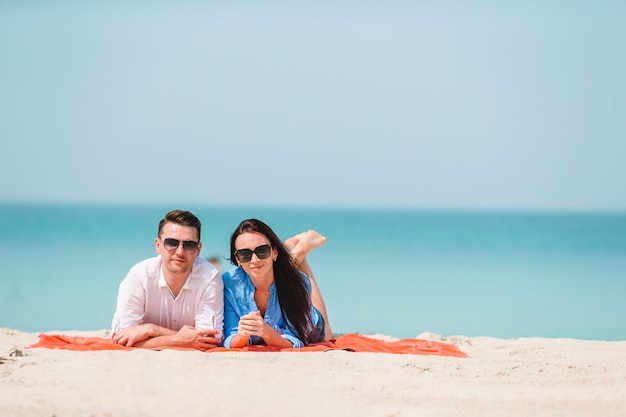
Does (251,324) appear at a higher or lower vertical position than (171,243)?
lower

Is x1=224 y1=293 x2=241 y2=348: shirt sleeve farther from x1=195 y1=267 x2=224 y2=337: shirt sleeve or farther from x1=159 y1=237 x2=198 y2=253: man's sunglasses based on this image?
x1=159 y1=237 x2=198 y2=253: man's sunglasses

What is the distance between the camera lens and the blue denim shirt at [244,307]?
6.01m

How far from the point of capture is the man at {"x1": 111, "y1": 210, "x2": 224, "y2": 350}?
224 inches

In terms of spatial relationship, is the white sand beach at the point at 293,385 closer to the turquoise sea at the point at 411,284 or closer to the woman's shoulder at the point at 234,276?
the woman's shoulder at the point at 234,276

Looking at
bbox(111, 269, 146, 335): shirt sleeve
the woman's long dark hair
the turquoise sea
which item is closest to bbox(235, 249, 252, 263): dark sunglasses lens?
the woman's long dark hair

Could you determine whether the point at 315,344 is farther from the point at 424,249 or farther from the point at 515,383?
the point at 424,249

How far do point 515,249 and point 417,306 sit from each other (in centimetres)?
1801

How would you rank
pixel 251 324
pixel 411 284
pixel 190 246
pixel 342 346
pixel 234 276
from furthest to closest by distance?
1. pixel 411 284
2. pixel 342 346
3. pixel 234 276
4. pixel 190 246
5. pixel 251 324

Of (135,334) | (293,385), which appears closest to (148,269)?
(135,334)

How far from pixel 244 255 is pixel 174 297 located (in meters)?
0.62

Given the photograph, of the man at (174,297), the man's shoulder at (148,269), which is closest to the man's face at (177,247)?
the man at (174,297)

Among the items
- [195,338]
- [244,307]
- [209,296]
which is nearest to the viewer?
[195,338]

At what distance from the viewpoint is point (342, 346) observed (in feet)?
20.5

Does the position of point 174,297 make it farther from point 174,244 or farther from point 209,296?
point 174,244
